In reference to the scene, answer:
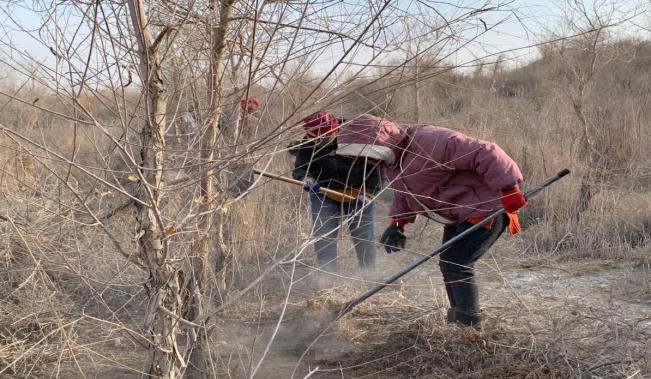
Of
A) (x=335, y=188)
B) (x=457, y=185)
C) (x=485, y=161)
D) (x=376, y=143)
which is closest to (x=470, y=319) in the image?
(x=457, y=185)

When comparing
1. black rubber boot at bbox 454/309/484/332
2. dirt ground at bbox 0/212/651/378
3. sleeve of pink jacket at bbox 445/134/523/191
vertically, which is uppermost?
sleeve of pink jacket at bbox 445/134/523/191

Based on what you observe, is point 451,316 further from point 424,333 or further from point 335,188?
point 335,188

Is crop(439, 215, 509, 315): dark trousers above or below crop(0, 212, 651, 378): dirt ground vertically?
above

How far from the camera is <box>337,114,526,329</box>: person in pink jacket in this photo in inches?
126

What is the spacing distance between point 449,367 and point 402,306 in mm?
880

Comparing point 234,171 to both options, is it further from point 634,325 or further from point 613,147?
point 613,147

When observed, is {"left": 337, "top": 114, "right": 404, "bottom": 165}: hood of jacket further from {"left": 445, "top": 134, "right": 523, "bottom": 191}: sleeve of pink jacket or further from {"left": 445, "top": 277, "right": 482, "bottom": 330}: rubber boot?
{"left": 445, "top": 277, "right": 482, "bottom": 330}: rubber boot

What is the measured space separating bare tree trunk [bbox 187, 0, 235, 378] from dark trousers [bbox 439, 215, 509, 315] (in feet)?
4.50

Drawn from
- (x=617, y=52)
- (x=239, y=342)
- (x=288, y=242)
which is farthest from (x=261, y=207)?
(x=617, y=52)

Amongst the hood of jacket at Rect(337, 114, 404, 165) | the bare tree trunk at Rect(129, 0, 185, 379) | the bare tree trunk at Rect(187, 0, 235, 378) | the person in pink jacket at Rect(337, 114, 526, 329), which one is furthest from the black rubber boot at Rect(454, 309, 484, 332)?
the bare tree trunk at Rect(129, 0, 185, 379)

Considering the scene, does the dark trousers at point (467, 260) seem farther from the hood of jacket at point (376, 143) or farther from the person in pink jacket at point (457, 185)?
the hood of jacket at point (376, 143)

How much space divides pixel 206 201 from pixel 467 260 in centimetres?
164

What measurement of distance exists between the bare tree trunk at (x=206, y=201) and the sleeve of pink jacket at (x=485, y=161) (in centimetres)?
127

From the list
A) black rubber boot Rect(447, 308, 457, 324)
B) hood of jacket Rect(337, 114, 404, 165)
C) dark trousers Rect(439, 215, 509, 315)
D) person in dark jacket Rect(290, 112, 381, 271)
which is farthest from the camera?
person in dark jacket Rect(290, 112, 381, 271)
